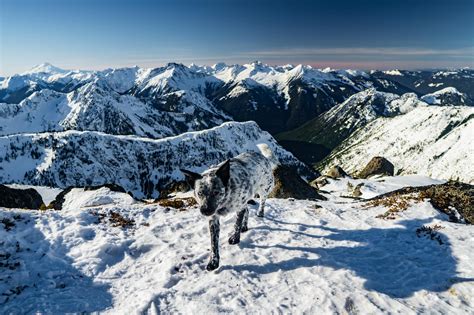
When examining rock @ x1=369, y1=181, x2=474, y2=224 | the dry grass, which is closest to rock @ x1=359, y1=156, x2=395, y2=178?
rock @ x1=369, y1=181, x2=474, y2=224

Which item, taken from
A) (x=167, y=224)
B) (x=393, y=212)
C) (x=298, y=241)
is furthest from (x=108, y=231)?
(x=393, y=212)

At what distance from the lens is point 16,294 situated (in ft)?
35.9

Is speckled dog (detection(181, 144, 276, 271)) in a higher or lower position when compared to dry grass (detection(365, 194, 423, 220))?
higher

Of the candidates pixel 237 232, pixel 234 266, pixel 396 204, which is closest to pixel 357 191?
pixel 396 204

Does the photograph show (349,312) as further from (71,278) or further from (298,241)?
(71,278)

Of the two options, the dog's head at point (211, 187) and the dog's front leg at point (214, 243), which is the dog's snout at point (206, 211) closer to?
the dog's head at point (211, 187)

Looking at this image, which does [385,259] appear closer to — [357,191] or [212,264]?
[212,264]

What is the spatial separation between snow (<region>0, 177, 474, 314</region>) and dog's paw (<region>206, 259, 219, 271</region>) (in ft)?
0.79

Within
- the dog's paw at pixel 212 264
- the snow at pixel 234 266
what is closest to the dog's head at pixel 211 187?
the dog's paw at pixel 212 264

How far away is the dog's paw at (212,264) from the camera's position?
13.2 m

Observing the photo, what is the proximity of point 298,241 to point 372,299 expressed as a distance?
16.2 feet

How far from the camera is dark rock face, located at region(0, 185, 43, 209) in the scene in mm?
36000

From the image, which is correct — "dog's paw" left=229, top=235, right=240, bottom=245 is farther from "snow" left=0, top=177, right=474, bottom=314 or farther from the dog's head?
the dog's head

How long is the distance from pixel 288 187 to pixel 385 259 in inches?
1328
